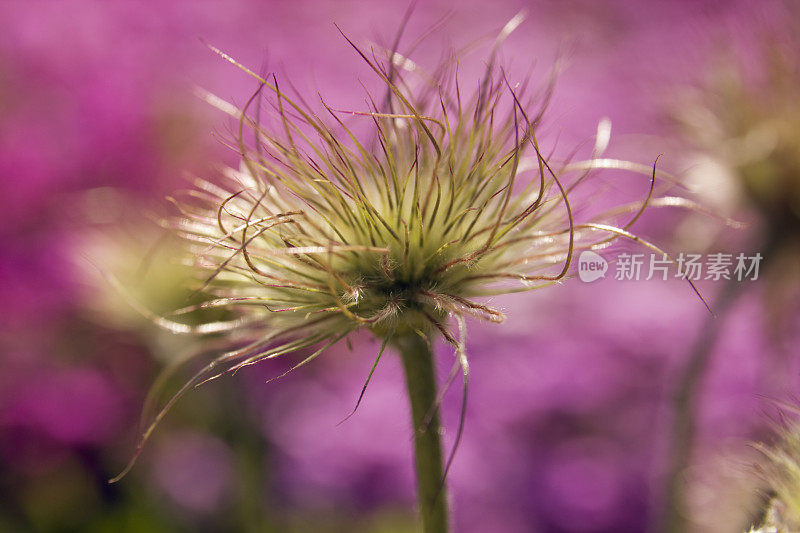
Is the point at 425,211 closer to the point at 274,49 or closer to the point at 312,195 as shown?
the point at 312,195

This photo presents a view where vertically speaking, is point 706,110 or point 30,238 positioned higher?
point 706,110

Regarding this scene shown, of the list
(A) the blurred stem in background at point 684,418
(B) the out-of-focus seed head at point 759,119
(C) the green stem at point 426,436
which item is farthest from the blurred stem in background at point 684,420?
(C) the green stem at point 426,436

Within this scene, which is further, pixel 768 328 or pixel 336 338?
pixel 768 328

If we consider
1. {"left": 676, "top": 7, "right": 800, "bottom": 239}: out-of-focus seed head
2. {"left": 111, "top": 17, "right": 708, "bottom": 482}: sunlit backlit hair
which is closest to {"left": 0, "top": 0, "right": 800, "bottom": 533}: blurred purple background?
{"left": 676, "top": 7, "right": 800, "bottom": 239}: out-of-focus seed head

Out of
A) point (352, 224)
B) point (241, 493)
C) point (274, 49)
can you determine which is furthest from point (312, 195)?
point (274, 49)

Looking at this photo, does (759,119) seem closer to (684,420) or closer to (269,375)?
(684,420)

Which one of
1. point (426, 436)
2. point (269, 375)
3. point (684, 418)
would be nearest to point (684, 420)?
point (684, 418)
